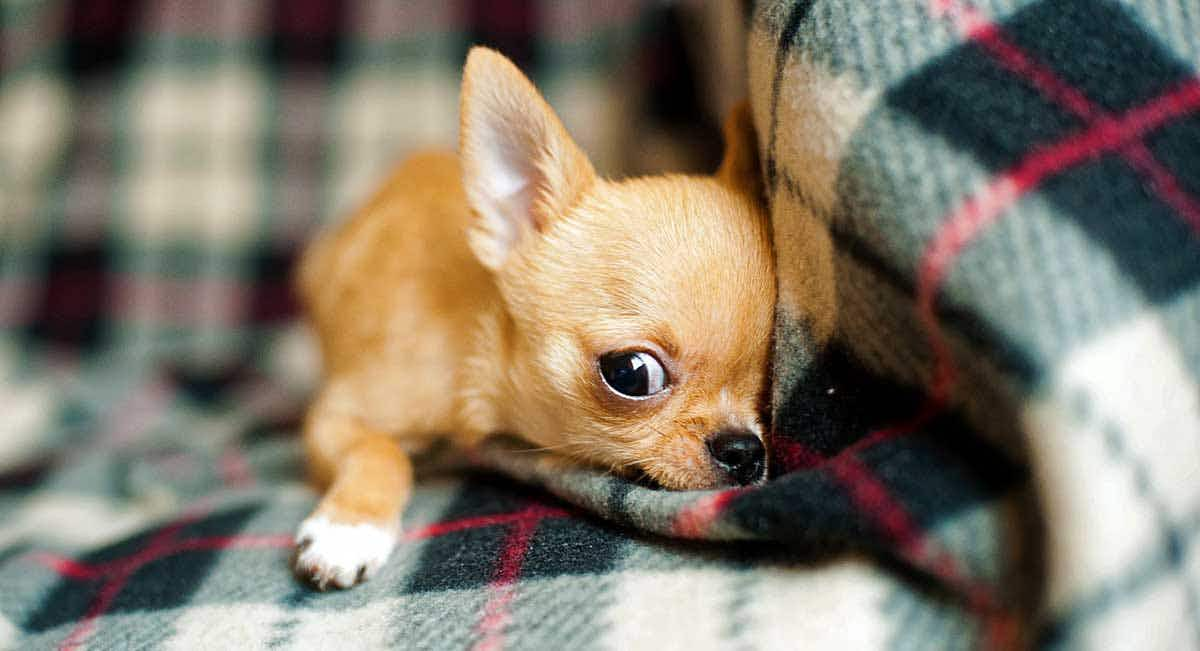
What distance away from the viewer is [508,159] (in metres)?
1.30

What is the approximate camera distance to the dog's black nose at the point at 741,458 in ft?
3.55

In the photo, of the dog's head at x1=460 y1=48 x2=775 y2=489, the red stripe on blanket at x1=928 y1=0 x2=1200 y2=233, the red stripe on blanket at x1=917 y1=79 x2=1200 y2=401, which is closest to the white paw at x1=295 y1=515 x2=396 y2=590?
the dog's head at x1=460 y1=48 x2=775 y2=489

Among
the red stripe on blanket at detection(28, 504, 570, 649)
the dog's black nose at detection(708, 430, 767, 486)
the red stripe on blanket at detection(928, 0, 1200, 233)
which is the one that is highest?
the red stripe on blanket at detection(928, 0, 1200, 233)

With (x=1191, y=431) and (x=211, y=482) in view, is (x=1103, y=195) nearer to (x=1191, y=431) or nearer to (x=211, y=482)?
(x=1191, y=431)

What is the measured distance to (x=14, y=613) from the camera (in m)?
1.08

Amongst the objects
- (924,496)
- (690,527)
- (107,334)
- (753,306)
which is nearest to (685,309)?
(753,306)

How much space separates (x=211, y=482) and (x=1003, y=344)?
142 centimetres

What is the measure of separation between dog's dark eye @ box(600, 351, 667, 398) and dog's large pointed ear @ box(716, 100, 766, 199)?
313 millimetres

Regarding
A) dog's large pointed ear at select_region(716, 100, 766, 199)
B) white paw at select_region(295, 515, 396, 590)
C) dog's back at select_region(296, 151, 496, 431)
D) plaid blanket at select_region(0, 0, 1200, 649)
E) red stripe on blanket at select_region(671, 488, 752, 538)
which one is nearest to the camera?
plaid blanket at select_region(0, 0, 1200, 649)

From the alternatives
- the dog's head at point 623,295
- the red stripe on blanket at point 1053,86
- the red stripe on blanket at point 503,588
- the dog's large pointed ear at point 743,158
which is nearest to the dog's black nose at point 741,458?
the dog's head at point 623,295

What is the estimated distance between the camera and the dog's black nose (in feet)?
3.55

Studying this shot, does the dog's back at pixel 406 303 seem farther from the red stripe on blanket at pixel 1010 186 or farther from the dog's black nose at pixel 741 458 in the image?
the red stripe on blanket at pixel 1010 186

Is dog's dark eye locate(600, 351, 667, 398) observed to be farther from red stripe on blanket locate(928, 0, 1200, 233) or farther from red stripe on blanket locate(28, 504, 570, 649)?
red stripe on blanket locate(928, 0, 1200, 233)

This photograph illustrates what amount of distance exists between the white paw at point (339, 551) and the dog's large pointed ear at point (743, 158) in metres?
0.67
